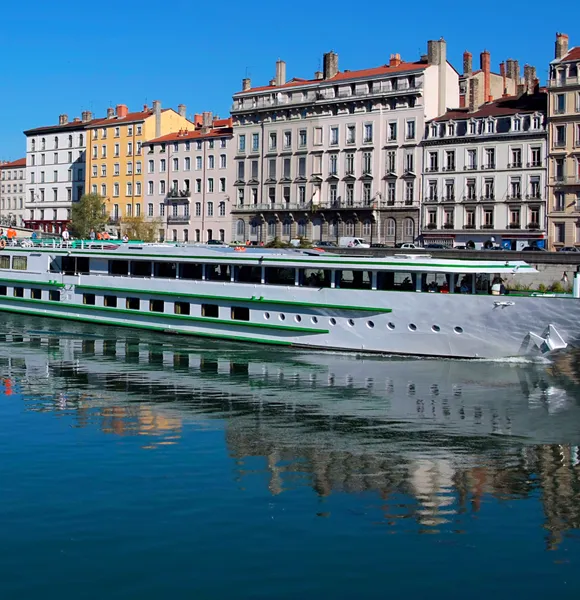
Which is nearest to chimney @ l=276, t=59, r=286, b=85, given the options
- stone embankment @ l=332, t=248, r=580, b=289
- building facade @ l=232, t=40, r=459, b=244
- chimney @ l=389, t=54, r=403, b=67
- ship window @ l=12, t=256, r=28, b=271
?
building facade @ l=232, t=40, r=459, b=244

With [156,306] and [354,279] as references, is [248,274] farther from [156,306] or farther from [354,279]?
[156,306]

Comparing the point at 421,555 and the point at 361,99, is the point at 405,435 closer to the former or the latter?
the point at 421,555

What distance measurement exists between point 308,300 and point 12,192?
298 ft

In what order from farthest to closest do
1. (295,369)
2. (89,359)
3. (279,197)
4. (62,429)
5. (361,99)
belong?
(279,197) < (361,99) < (89,359) < (295,369) < (62,429)

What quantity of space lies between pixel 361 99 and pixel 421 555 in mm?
64368

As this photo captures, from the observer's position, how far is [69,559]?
13.5 m

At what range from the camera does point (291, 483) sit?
56.3ft

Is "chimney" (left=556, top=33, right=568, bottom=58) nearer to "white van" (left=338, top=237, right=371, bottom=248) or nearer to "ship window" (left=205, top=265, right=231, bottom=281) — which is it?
"white van" (left=338, top=237, right=371, bottom=248)

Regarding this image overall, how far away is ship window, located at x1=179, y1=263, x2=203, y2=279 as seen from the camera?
37.6 metres

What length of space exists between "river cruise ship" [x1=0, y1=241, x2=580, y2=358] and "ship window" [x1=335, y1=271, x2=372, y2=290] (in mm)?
34

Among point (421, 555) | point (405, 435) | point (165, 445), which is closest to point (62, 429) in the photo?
point (165, 445)

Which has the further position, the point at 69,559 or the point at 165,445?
the point at 165,445

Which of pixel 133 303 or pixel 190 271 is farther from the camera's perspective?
pixel 133 303

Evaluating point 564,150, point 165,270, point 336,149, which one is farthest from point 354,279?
point 336,149
